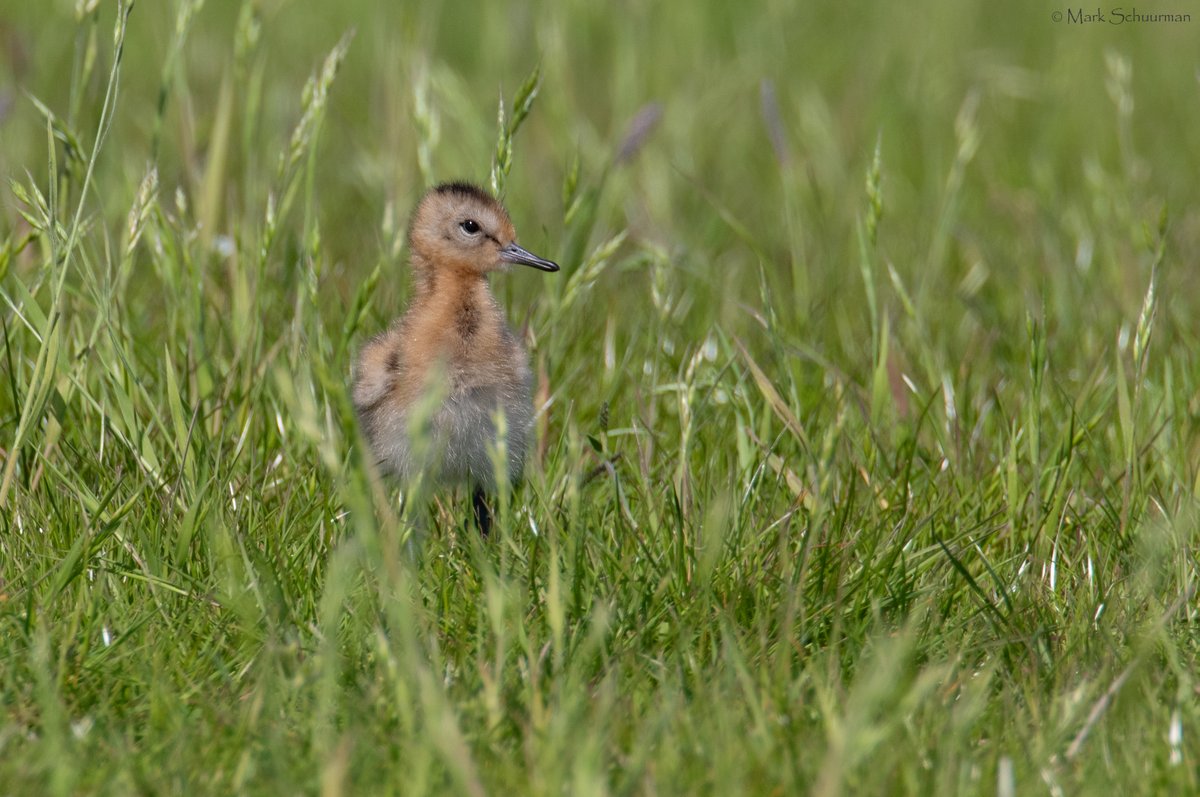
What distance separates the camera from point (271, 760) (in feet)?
8.68

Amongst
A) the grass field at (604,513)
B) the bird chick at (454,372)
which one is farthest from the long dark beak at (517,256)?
the grass field at (604,513)

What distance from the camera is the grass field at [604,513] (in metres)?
2.62

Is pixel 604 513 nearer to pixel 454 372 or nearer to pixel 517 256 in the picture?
pixel 454 372

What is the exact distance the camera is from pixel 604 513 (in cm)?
362

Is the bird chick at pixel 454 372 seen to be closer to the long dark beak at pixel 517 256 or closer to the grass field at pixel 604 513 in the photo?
the long dark beak at pixel 517 256

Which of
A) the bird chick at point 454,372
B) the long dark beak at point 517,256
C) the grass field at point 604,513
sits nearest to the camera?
the grass field at point 604,513

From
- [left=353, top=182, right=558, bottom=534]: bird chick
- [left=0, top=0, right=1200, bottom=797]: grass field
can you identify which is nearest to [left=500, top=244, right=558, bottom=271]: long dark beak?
[left=353, top=182, right=558, bottom=534]: bird chick

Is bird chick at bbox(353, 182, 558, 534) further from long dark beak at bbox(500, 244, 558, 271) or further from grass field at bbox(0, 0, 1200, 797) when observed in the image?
grass field at bbox(0, 0, 1200, 797)

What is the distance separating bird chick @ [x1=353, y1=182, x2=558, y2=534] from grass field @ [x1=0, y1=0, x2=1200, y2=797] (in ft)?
0.45

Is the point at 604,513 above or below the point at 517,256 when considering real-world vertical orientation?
below

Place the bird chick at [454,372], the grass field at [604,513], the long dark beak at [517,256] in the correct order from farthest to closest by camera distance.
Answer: the long dark beak at [517,256] < the bird chick at [454,372] < the grass field at [604,513]

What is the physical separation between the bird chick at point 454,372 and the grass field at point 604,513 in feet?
0.45

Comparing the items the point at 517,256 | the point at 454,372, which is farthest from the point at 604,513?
the point at 517,256

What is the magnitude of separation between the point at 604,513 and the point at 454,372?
0.59 m
